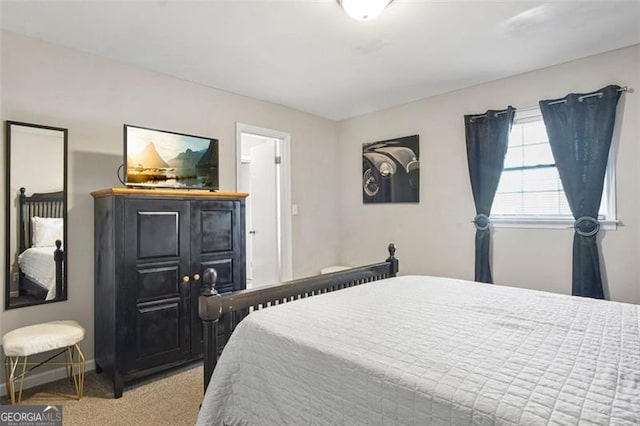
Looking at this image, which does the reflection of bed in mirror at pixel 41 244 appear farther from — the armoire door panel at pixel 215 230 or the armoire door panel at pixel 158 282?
the armoire door panel at pixel 215 230

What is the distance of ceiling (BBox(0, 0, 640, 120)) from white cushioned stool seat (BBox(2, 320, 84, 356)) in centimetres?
201

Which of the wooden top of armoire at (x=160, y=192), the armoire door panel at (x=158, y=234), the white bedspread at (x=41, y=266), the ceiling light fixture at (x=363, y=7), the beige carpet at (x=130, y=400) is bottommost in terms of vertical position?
the beige carpet at (x=130, y=400)

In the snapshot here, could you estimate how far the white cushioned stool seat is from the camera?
211 cm

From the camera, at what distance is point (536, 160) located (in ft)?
10.5

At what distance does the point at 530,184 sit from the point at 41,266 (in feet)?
13.2

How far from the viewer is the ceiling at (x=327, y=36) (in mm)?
2199

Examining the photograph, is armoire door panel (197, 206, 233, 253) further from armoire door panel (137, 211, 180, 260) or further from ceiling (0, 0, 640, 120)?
ceiling (0, 0, 640, 120)

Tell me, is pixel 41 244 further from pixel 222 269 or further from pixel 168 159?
pixel 222 269

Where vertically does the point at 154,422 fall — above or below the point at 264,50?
below

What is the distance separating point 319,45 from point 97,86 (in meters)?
1.78

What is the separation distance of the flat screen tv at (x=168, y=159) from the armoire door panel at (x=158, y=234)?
1.01 ft

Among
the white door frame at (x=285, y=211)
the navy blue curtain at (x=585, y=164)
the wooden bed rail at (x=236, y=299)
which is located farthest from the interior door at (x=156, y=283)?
the navy blue curtain at (x=585, y=164)

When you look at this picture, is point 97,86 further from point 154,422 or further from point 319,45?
point 154,422

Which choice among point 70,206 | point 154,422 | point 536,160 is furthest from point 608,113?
point 70,206
